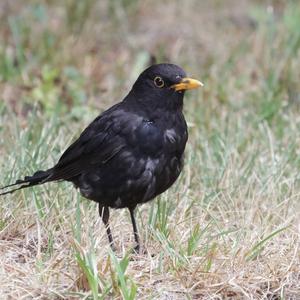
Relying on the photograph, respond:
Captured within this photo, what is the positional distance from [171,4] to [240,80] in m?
1.74

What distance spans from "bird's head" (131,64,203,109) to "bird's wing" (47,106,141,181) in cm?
14

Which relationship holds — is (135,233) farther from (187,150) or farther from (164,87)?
(187,150)

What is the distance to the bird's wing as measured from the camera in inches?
172

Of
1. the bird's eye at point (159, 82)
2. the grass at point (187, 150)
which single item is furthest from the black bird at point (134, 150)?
the grass at point (187, 150)

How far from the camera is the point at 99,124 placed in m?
4.52

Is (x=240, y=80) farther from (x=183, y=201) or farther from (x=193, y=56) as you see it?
(x=183, y=201)

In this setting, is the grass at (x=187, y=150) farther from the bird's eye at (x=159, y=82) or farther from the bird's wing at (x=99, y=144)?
the bird's eye at (x=159, y=82)

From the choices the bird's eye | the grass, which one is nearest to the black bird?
the bird's eye

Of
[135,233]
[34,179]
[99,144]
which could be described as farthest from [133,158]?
[34,179]

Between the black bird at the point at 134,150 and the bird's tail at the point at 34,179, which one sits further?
the bird's tail at the point at 34,179

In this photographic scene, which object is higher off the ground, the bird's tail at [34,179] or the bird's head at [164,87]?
the bird's head at [164,87]

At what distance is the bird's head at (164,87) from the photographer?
14.7 feet

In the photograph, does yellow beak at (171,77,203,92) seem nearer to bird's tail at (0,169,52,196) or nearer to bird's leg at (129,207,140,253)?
bird's leg at (129,207,140,253)

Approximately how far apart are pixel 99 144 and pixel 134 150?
8.2 inches
